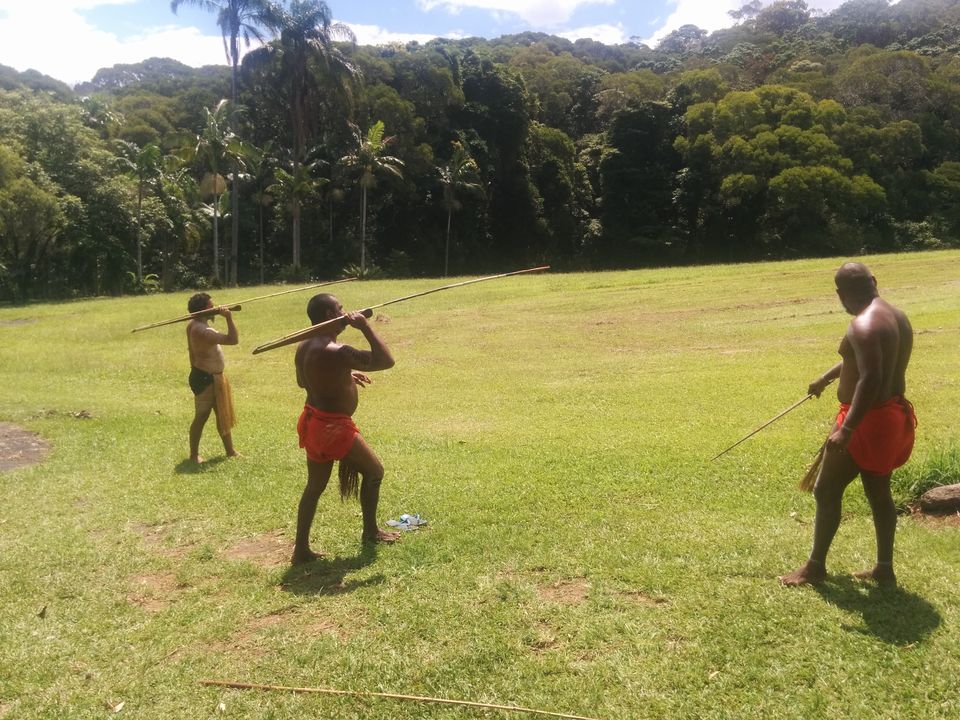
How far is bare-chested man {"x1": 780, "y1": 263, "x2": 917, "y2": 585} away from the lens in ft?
14.2

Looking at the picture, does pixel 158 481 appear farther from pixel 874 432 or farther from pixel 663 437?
pixel 874 432

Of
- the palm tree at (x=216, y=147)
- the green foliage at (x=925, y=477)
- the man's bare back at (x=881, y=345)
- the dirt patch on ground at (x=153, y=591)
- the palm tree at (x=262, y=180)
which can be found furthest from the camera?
the palm tree at (x=262, y=180)

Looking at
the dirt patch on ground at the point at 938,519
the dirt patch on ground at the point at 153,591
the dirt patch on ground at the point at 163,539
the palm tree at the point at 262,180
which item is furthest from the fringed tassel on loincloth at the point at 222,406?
the palm tree at the point at 262,180

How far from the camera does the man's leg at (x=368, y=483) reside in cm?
568

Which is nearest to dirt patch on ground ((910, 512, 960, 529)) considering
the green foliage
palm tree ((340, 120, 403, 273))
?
the green foliage

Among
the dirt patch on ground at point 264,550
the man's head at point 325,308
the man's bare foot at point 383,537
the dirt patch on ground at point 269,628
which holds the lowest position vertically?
the dirt patch on ground at point 264,550

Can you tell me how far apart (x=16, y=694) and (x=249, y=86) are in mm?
45885

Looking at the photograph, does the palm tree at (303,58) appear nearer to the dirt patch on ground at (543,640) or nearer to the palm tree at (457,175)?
the palm tree at (457,175)

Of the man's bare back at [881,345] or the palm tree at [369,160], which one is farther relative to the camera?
the palm tree at [369,160]

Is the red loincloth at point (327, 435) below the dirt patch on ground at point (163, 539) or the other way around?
the other way around

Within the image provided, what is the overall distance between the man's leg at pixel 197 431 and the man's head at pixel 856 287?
6.82 m

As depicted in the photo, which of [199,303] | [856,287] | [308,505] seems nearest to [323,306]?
[308,505]

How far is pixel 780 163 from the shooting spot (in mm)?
42875

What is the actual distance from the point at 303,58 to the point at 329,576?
41143mm
